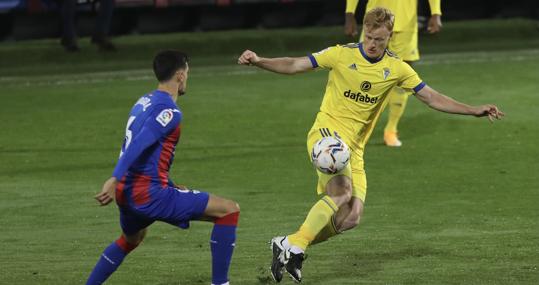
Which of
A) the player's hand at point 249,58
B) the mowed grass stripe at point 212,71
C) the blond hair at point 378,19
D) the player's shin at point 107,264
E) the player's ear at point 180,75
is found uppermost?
the blond hair at point 378,19

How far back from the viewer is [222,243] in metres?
7.91

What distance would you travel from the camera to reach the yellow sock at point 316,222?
848cm

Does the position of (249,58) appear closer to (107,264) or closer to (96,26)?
(107,264)

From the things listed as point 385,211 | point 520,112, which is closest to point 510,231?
point 385,211

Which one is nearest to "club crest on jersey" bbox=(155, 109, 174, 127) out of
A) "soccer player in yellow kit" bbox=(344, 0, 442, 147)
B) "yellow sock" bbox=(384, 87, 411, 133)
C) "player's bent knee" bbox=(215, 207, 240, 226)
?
"player's bent knee" bbox=(215, 207, 240, 226)

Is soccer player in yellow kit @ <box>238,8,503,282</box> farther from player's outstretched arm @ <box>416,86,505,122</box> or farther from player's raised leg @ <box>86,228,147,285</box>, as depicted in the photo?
player's raised leg @ <box>86,228,147,285</box>

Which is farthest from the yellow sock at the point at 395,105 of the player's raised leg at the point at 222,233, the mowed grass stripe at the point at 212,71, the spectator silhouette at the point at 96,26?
the spectator silhouette at the point at 96,26

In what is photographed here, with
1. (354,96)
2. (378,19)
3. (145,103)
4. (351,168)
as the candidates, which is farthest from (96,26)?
(145,103)

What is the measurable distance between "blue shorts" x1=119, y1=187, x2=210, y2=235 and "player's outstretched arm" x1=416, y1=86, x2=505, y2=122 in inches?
76.9

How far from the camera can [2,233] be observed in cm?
1042

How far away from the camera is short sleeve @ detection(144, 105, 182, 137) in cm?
753

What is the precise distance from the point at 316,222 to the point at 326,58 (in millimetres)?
1213

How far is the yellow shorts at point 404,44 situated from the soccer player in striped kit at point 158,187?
21.5ft

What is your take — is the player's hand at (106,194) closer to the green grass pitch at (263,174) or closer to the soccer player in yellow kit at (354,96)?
the green grass pitch at (263,174)
